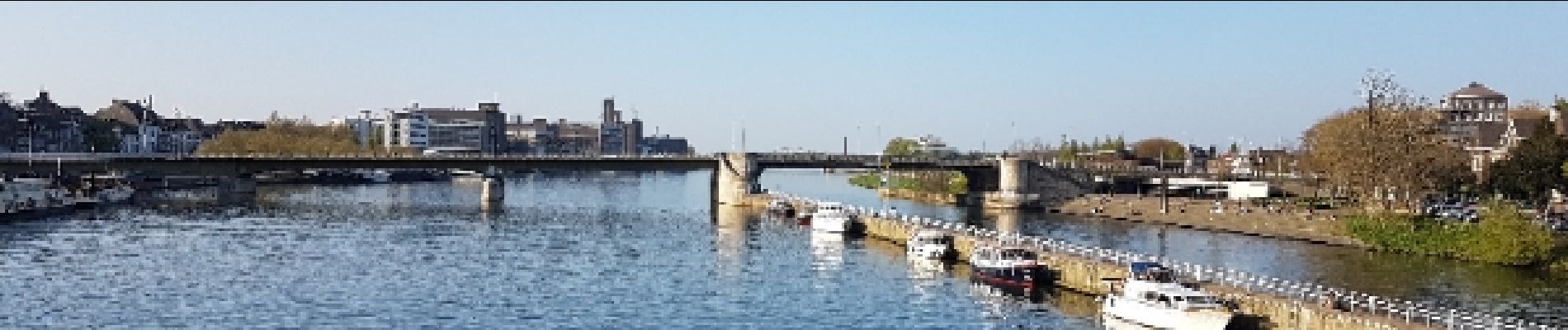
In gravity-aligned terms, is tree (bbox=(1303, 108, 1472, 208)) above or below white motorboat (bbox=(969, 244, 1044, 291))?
above

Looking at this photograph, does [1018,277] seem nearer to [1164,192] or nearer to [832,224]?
[832,224]

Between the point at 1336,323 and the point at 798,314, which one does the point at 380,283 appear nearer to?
the point at 798,314

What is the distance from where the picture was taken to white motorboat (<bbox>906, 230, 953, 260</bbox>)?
90.7m

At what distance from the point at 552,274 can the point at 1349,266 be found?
46161 millimetres

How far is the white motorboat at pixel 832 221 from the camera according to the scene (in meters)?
114

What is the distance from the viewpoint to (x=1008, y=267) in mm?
74688

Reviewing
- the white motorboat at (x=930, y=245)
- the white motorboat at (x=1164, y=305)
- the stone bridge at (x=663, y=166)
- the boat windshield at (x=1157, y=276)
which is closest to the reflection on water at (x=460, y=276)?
the white motorboat at (x=930, y=245)

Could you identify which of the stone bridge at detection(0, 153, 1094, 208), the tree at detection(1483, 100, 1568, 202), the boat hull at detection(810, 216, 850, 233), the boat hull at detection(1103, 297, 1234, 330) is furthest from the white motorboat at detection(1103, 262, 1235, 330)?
the stone bridge at detection(0, 153, 1094, 208)

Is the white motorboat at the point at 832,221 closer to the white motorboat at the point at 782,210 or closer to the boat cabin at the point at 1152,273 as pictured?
the white motorboat at the point at 782,210

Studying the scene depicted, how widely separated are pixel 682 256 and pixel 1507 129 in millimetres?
102960

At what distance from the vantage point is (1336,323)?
5262 cm

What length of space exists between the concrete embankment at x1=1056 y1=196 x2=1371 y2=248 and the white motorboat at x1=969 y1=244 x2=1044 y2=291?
3814 cm

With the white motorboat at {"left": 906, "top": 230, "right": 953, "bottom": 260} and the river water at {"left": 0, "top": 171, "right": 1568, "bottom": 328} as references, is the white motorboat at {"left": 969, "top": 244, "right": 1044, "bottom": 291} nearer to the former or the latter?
the river water at {"left": 0, "top": 171, "right": 1568, "bottom": 328}

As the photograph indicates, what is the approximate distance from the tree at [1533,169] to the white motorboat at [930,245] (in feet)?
176
